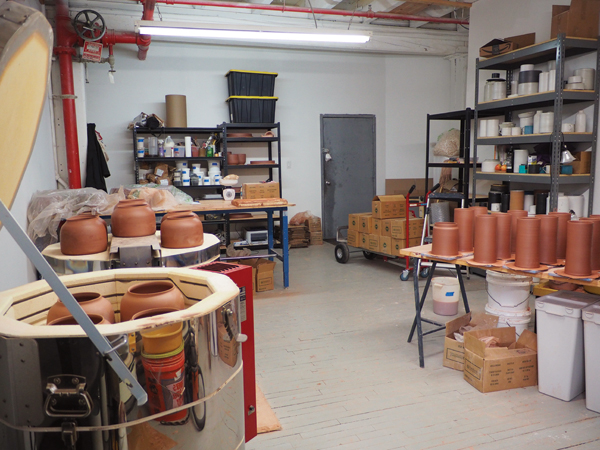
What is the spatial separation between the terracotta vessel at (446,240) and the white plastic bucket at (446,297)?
104cm

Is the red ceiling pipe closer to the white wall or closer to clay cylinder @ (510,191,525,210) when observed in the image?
the white wall

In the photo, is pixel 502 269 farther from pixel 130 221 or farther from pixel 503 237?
pixel 130 221

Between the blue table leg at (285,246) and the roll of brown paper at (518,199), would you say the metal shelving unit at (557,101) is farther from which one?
the blue table leg at (285,246)

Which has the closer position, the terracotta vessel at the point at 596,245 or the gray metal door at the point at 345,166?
the terracotta vessel at the point at 596,245

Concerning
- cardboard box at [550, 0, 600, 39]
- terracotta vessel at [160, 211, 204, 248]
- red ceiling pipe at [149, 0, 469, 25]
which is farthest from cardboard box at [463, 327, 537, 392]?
red ceiling pipe at [149, 0, 469, 25]

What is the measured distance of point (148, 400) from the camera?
4.05 feet

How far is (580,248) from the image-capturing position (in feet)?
8.17

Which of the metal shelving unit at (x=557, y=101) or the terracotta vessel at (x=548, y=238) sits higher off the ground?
the metal shelving unit at (x=557, y=101)

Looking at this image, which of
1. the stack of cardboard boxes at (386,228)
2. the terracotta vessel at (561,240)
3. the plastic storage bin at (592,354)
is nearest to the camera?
the plastic storage bin at (592,354)

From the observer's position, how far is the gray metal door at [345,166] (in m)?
7.72

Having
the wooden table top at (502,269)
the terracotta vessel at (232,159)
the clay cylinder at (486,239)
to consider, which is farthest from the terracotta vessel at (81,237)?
the terracotta vessel at (232,159)

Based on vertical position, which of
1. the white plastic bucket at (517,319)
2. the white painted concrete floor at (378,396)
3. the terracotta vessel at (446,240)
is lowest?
the white painted concrete floor at (378,396)

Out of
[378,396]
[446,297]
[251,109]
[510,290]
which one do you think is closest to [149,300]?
[378,396]

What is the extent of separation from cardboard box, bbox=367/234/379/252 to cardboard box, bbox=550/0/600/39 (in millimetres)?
2774
